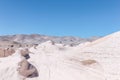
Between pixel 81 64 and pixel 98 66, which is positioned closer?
pixel 98 66

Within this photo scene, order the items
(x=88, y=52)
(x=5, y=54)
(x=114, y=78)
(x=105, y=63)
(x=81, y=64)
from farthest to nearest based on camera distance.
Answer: (x=5, y=54) → (x=88, y=52) → (x=81, y=64) → (x=105, y=63) → (x=114, y=78)

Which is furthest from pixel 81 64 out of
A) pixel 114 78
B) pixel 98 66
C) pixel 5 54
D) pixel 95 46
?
pixel 5 54

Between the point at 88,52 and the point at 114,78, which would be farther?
the point at 88,52

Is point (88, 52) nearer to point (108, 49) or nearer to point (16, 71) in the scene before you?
point (108, 49)

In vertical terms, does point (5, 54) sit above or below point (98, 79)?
above

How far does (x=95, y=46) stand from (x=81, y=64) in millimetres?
2681

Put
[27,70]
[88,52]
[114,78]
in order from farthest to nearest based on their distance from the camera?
[88,52] → [27,70] → [114,78]

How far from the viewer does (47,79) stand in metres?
12.7

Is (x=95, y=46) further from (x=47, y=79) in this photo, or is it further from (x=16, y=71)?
(x=16, y=71)

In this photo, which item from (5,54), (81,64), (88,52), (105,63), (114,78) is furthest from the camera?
(5,54)

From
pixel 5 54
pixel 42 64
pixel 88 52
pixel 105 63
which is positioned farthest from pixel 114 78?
pixel 5 54

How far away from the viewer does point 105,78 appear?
12422 millimetres

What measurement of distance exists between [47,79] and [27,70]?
62.9 inches

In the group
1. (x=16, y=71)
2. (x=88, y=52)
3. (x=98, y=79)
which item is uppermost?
(x=88, y=52)
